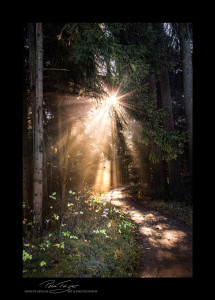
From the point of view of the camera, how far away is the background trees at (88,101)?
11.4ft

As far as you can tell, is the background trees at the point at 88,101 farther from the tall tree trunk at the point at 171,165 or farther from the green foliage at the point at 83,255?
the green foliage at the point at 83,255

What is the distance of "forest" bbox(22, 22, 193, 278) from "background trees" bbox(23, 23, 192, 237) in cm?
3

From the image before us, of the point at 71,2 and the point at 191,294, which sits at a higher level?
the point at 71,2

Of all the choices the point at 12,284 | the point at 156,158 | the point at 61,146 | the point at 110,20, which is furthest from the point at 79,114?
the point at 12,284

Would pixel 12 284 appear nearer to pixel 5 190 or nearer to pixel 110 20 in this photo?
pixel 5 190

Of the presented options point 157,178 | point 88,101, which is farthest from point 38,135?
point 157,178

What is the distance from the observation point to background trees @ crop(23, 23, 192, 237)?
11.4 ft

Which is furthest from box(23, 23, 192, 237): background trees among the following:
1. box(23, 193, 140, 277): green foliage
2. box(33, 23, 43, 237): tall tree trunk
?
box(23, 193, 140, 277): green foliage

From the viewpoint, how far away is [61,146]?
22.6 ft

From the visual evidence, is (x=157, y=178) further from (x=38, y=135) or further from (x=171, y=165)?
(x=38, y=135)

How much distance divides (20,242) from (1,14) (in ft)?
10.9

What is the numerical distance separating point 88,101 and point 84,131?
180cm

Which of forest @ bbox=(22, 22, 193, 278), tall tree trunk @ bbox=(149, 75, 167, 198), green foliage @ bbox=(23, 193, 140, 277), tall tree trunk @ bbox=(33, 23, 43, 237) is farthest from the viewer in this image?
tall tree trunk @ bbox=(149, 75, 167, 198)

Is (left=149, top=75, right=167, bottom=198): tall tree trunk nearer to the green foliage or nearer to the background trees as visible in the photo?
the background trees
